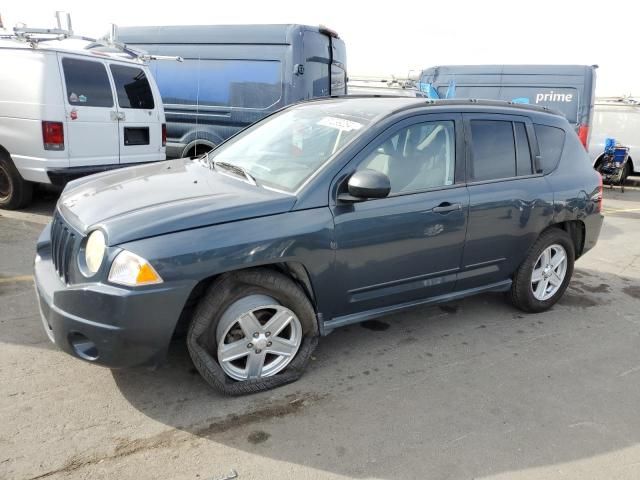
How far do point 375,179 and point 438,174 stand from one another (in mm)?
789

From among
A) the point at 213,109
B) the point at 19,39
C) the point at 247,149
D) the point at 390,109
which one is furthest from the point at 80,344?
the point at 213,109

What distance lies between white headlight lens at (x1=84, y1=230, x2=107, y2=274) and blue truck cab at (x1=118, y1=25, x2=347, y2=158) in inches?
237

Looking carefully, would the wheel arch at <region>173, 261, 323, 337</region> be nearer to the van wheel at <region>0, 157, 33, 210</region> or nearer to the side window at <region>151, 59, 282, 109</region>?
the van wheel at <region>0, 157, 33, 210</region>

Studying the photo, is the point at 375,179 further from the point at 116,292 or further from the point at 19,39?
the point at 19,39

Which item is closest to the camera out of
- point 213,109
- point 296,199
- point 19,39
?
point 296,199

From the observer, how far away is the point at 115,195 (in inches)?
126

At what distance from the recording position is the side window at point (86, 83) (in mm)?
6344

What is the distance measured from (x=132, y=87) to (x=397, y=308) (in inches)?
206

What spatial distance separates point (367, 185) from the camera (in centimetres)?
312

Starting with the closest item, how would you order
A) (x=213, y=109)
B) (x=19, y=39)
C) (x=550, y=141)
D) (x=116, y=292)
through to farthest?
(x=116, y=292) → (x=550, y=141) → (x=19, y=39) → (x=213, y=109)

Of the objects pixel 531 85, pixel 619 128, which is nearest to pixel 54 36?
pixel 531 85

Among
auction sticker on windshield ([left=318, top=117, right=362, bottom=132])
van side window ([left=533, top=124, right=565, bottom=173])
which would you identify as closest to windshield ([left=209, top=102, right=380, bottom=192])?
auction sticker on windshield ([left=318, top=117, right=362, bottom=132])

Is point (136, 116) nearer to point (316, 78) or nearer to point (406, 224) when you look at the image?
point (316, 78)

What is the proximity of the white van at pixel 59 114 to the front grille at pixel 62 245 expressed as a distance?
11.5 ft
